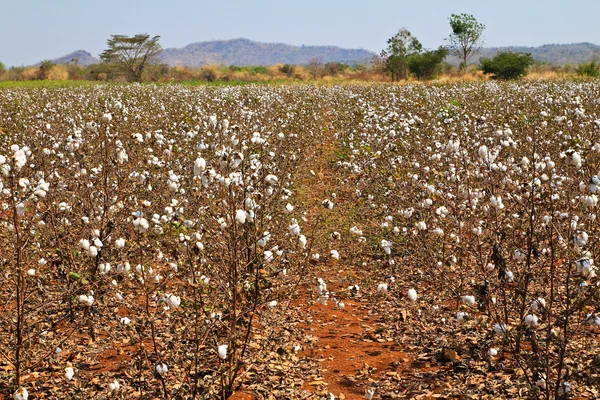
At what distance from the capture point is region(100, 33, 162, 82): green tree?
58.5 meters

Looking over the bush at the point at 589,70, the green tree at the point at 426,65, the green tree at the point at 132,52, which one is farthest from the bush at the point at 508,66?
the green tree at the point at 132,52

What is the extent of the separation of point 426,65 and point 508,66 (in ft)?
26.8

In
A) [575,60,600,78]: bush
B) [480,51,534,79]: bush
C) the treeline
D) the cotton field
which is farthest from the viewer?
the treeline

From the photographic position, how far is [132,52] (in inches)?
2359

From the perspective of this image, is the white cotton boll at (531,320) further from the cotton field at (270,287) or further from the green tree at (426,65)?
the green tree at (426,65)

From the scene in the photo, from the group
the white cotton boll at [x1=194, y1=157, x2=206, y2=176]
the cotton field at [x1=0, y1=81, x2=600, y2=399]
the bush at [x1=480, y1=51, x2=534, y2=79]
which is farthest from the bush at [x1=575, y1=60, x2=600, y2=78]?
the white cotton boll at [x1=194, y1=157, x2=206, y2=176]

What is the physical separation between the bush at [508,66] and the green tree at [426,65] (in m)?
4.94

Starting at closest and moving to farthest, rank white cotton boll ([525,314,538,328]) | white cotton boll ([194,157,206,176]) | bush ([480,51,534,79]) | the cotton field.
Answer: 1. white cotton boll ([525,314,538,328])
2. white cotton boll ([194,157,206,176])
3. the cotton field
4. bush ([480,51,534,79])

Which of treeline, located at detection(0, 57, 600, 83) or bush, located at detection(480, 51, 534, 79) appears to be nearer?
bush, located at detection(480, 51, 534, 79)

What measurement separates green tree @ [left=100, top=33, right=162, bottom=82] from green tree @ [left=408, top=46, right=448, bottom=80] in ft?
85.3

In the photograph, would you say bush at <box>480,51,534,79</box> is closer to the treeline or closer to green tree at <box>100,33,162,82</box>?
the treeline

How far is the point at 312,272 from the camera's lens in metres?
6.22

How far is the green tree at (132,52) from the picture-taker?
2304 inches

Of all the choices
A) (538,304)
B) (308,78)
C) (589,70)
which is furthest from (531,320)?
(308,78)
